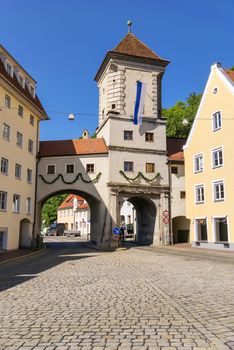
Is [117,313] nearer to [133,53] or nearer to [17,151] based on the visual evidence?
[17,151]

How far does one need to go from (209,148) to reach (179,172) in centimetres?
719

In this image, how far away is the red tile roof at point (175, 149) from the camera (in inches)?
1581

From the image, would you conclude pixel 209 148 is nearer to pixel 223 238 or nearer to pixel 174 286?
pixel 223 238

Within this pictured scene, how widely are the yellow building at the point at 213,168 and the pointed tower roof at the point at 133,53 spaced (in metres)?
9.44

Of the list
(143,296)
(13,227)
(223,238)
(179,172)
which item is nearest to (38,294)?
(143,296)

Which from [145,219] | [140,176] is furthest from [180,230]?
[140,176]

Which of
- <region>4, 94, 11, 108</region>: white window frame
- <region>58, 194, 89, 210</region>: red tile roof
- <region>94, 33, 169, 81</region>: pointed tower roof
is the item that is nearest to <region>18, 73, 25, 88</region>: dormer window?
<region>4, 94, 11, 108</region>: white window frame

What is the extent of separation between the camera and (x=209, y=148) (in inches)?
1298

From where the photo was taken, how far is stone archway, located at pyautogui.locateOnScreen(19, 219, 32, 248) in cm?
3491

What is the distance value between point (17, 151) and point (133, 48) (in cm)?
1919

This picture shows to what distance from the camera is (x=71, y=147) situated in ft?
127

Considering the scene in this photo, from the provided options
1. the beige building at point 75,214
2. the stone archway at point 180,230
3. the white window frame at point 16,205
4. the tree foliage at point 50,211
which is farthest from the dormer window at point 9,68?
the tree foliage at point 50,211

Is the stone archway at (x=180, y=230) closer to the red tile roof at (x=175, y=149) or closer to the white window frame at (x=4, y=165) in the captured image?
the red tile roof at (x=175, y=149)

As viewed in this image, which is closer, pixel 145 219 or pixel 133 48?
pixel 133 48
